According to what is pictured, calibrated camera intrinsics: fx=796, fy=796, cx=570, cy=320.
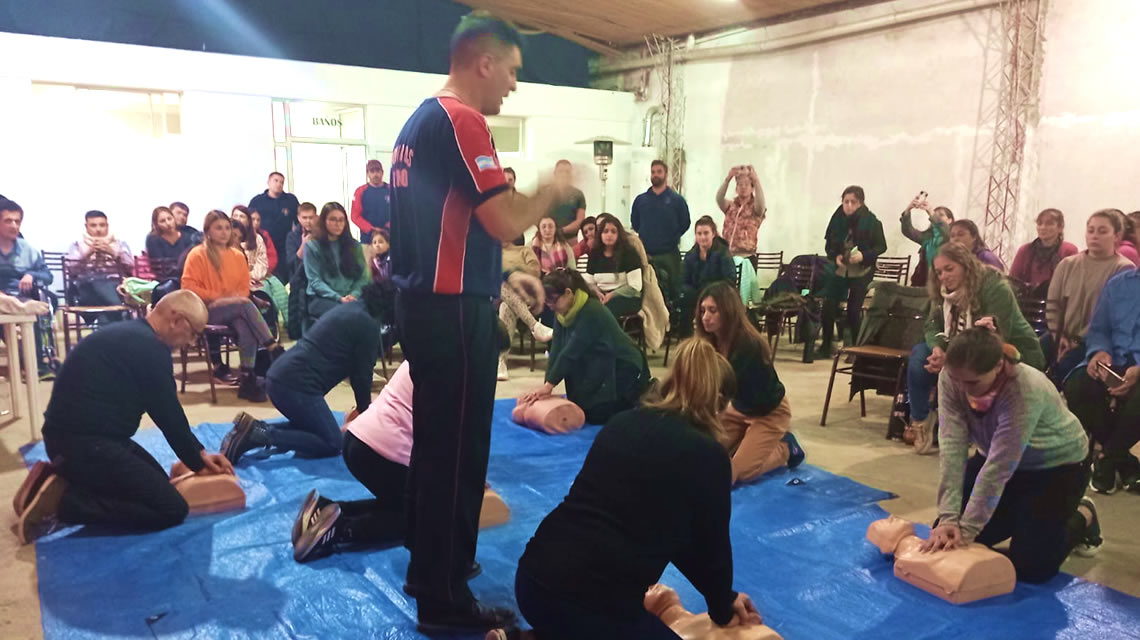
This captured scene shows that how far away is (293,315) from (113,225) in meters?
3.80

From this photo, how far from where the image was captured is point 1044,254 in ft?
18.5

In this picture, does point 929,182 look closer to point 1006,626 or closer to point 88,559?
point 1006,626

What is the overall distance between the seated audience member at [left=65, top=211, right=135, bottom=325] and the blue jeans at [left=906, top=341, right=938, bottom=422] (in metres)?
6.01

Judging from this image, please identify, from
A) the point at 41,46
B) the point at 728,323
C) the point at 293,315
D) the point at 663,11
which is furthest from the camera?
the point at 663,11

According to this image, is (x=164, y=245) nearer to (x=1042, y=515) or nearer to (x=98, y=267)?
(x=98, y=267)

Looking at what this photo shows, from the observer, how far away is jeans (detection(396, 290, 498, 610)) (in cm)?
225

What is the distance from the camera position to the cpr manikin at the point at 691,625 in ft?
7.34

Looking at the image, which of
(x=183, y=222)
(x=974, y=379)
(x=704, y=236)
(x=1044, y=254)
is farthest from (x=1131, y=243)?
(x=183, y=222)

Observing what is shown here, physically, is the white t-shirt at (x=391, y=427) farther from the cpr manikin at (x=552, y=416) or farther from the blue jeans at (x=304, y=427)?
the cpr manikin at (x=552, y=416)

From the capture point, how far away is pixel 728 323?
3.82 meters

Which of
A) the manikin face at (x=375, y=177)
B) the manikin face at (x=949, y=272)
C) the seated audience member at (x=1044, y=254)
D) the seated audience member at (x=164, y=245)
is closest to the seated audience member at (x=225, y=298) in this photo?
the seated audience member at (x=164, y=245)

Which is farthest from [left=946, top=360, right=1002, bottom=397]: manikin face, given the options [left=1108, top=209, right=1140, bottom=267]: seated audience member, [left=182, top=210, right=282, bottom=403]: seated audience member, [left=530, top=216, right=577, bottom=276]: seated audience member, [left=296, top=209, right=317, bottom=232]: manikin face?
[left=296, top=209, right=317, bottom=232]: manikin face

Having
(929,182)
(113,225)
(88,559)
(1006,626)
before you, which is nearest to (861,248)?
(929,182)

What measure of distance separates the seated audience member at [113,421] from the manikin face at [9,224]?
397 cm
